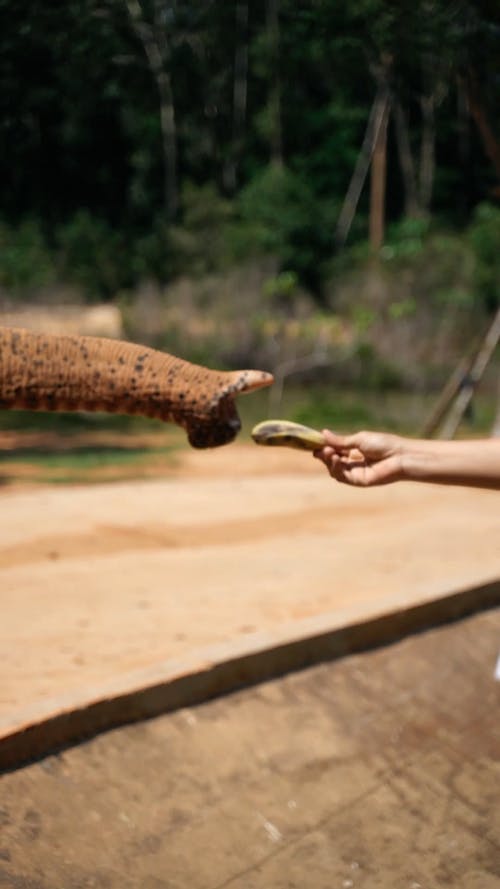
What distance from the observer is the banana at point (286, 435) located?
7.60ft

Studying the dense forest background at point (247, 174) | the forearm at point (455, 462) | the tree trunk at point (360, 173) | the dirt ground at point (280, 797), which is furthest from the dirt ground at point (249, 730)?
the tree trunk at point (360, 173)

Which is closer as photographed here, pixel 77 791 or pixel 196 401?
pixel 196 401

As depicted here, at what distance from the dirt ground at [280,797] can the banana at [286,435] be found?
110 cm

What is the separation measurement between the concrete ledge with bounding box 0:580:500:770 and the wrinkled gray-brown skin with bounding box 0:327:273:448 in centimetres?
87

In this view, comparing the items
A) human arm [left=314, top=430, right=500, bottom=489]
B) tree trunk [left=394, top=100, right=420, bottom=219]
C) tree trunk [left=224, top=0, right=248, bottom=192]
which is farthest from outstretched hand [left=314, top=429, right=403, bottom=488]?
tree trunk [left=394, top=100, right=420, bottom=219]

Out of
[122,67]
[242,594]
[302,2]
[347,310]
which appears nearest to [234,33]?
[122,67]

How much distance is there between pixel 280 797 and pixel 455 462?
1.36 metres

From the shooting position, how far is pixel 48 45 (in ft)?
25.6

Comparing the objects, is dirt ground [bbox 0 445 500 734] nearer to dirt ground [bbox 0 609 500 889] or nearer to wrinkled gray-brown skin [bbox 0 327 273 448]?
dirt ground [bbox 0 609 500 889]

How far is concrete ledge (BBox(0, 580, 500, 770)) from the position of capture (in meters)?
2.70

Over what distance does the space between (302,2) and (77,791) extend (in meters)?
7.56

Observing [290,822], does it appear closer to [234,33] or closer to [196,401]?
[196,401]

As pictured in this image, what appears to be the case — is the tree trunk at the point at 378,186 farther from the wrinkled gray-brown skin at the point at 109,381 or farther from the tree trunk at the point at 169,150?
the wrinkled gray-brown skin at the point at 109,381

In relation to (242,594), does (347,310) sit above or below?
below
